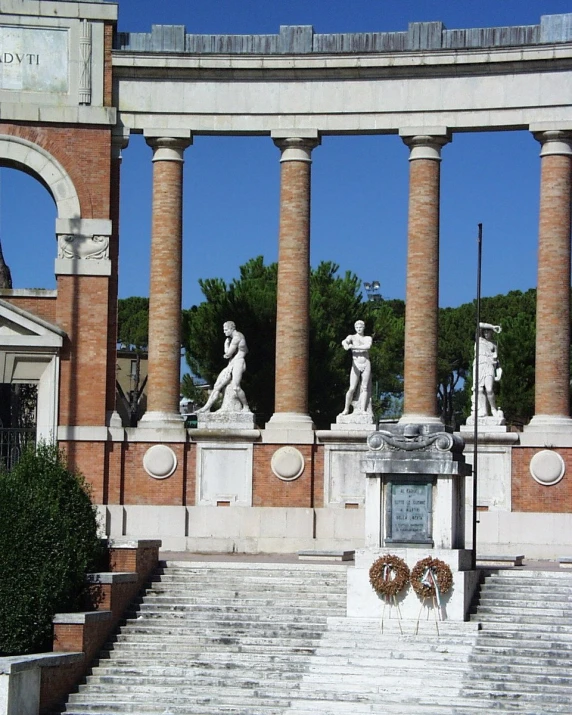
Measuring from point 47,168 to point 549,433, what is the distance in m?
14.7

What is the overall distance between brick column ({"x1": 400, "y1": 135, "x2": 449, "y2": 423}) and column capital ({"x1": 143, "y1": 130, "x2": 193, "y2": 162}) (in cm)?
586

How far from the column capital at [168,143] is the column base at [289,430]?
24.4 ft

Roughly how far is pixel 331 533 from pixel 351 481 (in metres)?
1.44

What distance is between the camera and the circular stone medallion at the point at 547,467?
3878cm

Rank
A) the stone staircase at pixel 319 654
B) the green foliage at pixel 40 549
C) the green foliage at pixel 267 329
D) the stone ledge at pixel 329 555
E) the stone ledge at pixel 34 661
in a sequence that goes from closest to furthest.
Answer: the stone ledge at pixel 34 661, the stone staircase at pixel 319 654, the green foliage at pixel 40 549, the stone ledge at pixel 329 555, the green foliage at pixel 267 329

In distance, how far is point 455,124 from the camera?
40.2 metres

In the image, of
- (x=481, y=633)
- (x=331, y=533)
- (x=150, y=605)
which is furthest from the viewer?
(x=331, y=533)

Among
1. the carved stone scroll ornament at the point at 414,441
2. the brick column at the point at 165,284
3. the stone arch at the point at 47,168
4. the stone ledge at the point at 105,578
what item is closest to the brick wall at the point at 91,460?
the brick column at the point at 165,284

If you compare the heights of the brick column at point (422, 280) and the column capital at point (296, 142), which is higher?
the column capital at point (296, 142)

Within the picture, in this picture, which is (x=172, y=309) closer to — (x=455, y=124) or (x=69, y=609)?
(x=455, y=124)

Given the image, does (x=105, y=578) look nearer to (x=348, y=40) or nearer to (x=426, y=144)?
(x=426, y=144)

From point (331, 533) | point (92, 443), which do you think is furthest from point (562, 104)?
point (92, 443)

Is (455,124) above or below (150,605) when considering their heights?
above

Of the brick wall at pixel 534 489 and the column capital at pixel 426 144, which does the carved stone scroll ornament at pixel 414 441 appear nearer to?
the brick wall at pixel 534 489
